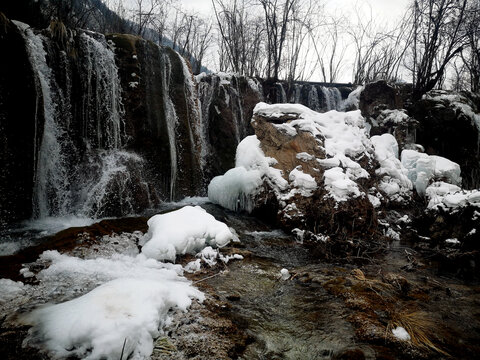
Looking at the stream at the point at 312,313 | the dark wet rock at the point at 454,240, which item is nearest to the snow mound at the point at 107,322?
the stream at the point at 312,313

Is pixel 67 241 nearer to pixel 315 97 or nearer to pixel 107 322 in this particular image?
pixel 107 322

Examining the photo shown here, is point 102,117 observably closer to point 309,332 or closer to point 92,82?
point 92,82

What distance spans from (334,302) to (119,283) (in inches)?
82.4

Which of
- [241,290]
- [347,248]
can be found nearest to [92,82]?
[241,290]

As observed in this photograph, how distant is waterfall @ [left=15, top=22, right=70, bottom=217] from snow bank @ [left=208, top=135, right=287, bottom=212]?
3.41 metres

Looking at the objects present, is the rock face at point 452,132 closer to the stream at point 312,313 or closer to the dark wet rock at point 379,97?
the dark wet rock at point 379,97

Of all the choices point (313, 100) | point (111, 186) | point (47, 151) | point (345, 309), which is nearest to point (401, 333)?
point (345, 309)

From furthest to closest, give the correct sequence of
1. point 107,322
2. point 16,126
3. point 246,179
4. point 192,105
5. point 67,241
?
1. point 192,105
2. point 246,179
3. point 16,126
4. point 67,241
5. point 107,322

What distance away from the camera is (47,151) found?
18.0 ft

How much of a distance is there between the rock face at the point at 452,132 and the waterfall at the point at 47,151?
13.8 meters

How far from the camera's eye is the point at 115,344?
1.64m

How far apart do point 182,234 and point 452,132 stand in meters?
13.7

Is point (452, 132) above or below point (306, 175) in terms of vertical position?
above

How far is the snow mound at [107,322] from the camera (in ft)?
5.38
